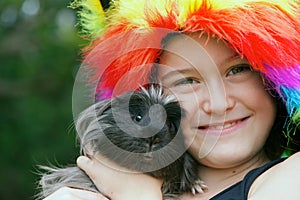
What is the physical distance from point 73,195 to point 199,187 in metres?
0.35

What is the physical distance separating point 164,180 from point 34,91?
6083 millimetres

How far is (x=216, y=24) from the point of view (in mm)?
2029

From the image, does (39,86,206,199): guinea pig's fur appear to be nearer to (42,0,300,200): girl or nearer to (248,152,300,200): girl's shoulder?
(42,0,300,200): girl

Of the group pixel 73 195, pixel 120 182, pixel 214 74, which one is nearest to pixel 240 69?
pixel 214 74

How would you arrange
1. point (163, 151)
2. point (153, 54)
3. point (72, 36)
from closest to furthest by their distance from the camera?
point (163, 151) < point (153, 54) < point (72, 36)

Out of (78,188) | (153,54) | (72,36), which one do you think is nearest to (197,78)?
(153,54)

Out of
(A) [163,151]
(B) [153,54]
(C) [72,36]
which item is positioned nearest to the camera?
(A) [163,151]

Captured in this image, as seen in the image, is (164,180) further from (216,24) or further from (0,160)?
(0,160)

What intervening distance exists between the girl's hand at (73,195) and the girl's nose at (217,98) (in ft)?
1.21

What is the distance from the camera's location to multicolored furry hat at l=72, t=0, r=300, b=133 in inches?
79.1

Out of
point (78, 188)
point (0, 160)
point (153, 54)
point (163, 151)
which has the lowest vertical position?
point (0, 160)

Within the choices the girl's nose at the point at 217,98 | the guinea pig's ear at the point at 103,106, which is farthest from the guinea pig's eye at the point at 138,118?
the girl's nose at the point at 217,98

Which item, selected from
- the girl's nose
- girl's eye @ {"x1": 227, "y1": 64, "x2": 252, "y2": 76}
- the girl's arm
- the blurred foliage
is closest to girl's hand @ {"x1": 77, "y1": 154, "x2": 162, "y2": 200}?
the girl's arm

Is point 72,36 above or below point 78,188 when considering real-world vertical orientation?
below
